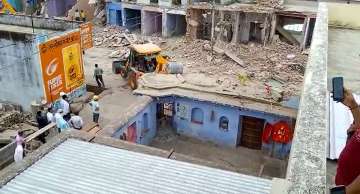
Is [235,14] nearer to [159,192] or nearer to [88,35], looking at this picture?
[88,35]

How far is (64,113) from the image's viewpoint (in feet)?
48.3

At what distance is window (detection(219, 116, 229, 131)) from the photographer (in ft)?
59.4

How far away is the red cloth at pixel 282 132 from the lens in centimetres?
1683

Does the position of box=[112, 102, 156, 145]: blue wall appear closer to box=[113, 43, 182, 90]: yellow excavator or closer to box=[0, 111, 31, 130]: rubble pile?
box=[113, 43, 182, 90]: yellow excavator

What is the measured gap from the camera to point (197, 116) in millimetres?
18719

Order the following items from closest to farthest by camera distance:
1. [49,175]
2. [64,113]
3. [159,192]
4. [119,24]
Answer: [159,192] → [49,175] → [64,113] → [119,24]

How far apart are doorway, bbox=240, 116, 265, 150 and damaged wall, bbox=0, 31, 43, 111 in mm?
9678

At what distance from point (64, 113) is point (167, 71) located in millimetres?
7560

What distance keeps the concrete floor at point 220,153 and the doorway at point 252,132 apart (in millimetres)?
320

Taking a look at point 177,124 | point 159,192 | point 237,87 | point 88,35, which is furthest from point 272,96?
point 159,192

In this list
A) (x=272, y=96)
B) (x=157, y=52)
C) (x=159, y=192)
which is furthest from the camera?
(x=157, y=52)

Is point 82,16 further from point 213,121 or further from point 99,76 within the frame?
point 213,121

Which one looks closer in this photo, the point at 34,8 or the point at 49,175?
the point at 49,175

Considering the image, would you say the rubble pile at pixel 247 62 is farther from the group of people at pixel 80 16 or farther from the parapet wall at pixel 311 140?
the parapet wall at pixel 311 140
